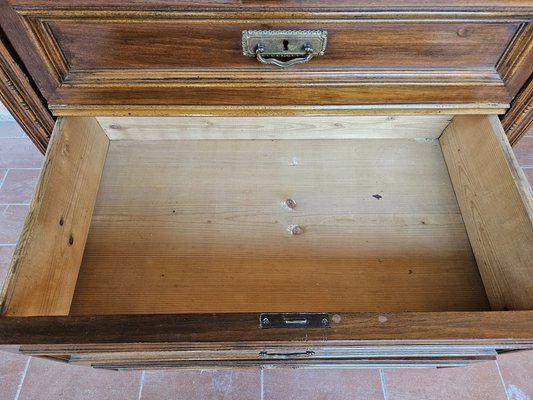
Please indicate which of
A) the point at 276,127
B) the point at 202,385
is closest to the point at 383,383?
the point at 202,385

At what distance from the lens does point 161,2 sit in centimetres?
51

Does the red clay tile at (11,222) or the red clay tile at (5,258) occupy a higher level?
the red clay tile at (11,222)

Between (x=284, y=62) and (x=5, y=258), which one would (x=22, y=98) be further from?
(x=5, y=258)

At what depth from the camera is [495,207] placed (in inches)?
26.5

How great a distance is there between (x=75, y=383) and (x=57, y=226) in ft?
1.52

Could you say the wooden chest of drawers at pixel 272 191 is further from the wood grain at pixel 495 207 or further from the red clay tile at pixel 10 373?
the red clay tile at pixel 10 373

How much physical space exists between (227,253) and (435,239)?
1.28 feet

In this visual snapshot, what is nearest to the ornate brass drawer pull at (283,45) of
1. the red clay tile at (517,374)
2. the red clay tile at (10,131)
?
the red clay tile at (517,374)

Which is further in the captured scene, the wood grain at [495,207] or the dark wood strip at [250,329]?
the wood grain at [495,207]

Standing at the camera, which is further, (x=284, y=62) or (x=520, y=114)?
(x=520, y=114)

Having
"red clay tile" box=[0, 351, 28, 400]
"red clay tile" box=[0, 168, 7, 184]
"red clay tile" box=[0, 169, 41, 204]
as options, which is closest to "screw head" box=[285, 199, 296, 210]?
"red clay tile" box=[0, 351, 28, 400]

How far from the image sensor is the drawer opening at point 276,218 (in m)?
0.65

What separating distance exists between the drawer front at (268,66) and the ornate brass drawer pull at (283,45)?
0.4 inches

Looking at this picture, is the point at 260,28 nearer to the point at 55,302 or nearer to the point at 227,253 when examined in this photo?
the point at 227,253
